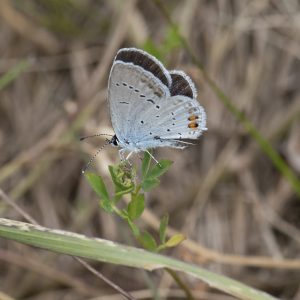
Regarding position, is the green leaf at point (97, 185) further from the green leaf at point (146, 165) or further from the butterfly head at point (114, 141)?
the butterfly head at point (114, 141)

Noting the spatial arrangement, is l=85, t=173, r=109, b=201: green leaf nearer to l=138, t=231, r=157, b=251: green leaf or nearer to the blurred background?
l=138, t=231, r=157, b=251: green leaf

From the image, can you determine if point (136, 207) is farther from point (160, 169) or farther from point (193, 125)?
point (193, 125)

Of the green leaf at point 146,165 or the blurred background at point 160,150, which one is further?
the blurred background at point 160,150

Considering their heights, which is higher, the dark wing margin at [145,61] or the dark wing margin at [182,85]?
the dark wing margin at [145,61]

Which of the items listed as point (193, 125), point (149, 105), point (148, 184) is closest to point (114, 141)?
point (149, 105)

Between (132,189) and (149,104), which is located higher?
(149,104)

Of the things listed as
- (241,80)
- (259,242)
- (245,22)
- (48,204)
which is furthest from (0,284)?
(245,22)

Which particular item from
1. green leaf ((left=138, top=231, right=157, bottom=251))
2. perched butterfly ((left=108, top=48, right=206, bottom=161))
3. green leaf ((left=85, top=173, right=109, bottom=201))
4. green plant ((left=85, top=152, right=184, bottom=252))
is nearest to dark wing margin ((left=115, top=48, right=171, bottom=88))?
perched butterfly ((left=108, top=48, right=206, bottom=161))

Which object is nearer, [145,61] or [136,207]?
[136,207]

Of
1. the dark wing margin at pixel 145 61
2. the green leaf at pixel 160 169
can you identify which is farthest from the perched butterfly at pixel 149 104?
the green leaf at pixel 160 169
